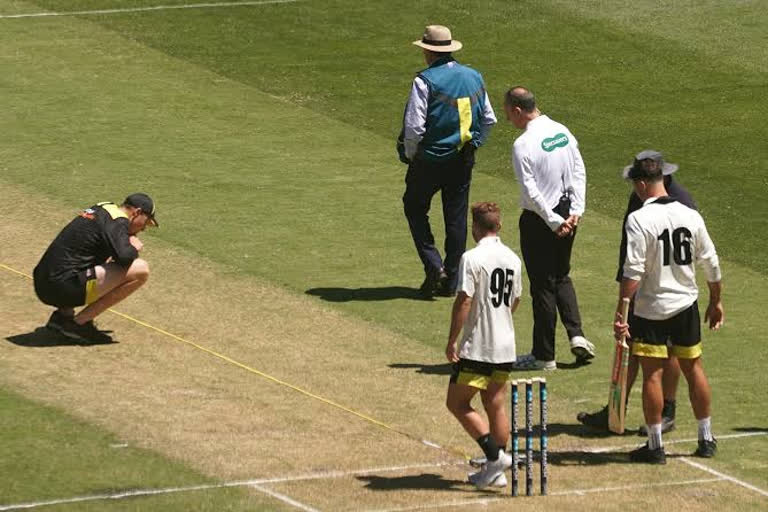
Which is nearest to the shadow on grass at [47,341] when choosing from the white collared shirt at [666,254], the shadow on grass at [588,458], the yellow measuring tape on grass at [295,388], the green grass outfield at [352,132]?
the yellow measuring tape on grass at [295,388]

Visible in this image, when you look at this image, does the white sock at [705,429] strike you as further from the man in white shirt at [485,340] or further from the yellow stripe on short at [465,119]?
the yellow stripe on short at [465,119]

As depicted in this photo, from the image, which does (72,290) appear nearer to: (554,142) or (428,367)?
Answer: (428,367)

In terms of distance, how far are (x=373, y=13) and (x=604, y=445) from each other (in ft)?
51.1

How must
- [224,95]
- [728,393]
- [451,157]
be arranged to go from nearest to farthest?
[728,393] → [451,157] → [224,95]

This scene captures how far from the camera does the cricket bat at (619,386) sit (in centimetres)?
1203

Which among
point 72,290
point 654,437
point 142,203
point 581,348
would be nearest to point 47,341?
point 72,290

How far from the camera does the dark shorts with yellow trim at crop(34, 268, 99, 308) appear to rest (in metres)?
14.2

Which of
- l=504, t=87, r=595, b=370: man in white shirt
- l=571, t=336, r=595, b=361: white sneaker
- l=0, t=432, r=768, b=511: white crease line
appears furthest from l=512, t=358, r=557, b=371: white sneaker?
l=0, t=432, r=768, b=511: white crease line

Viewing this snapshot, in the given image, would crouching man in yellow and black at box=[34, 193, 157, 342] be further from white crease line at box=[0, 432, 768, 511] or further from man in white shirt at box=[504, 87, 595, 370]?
white crease line at box=[0, 432, 768, 511]

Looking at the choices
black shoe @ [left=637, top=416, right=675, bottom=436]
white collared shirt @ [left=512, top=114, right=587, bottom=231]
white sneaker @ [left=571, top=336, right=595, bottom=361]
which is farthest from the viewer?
white sneaker @ [left=571, top=336, right=595, bottom=361]

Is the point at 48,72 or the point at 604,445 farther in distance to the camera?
the point at 48,72

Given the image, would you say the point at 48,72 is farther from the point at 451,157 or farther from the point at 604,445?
the point at 604,445

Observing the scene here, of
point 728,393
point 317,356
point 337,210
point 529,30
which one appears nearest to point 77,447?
point 317,356

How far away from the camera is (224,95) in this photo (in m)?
23.2
